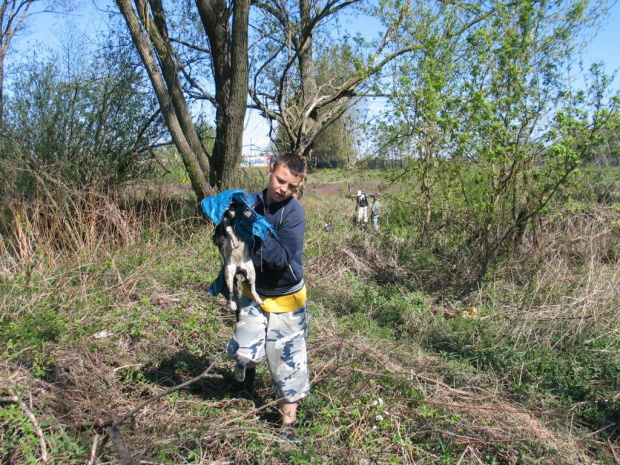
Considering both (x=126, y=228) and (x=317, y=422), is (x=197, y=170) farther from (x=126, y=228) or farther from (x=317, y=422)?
(x=317, y=422)

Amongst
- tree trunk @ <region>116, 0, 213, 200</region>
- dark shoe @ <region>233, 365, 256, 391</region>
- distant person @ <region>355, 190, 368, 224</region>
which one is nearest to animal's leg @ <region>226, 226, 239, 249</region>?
dark shoe @ <region>233, 365, 256, 391</region>

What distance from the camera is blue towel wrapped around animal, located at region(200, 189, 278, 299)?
253 centimetres

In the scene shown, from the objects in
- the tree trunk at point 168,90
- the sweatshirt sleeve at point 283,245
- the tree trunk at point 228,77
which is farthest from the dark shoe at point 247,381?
the tree trunk at point 228,77

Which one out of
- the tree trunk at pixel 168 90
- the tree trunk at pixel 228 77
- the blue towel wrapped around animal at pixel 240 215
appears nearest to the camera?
the blue towel wrapped around animal at pixel 240 215

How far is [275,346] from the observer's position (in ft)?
9.19

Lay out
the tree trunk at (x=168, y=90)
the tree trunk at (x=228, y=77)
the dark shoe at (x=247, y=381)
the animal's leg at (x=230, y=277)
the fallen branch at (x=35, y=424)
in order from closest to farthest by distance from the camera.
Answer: the fallen branch at (x=35, y=424) < the animal's leg at (x=230, y=277) < the dark shoe at (x=247, y=381) < the tree trunk at (x=168, y=90) < the tree trunk at (x=228, y=77)

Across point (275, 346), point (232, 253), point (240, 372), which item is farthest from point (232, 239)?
point (240, 372)

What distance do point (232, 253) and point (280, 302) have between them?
0.44 meters

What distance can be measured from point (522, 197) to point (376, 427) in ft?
13.9

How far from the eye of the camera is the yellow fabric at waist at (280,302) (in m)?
2.82

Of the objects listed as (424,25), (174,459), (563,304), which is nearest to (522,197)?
(563,304)

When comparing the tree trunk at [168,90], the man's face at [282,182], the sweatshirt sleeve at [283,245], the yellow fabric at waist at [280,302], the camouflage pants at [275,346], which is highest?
the tree trunk at [168,90]

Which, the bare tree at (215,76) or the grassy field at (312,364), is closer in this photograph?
Answer: the grassy field at (312,364)

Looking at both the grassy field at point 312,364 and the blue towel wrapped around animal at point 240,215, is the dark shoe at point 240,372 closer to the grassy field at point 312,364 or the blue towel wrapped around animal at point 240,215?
the grassy field at point 312,364
